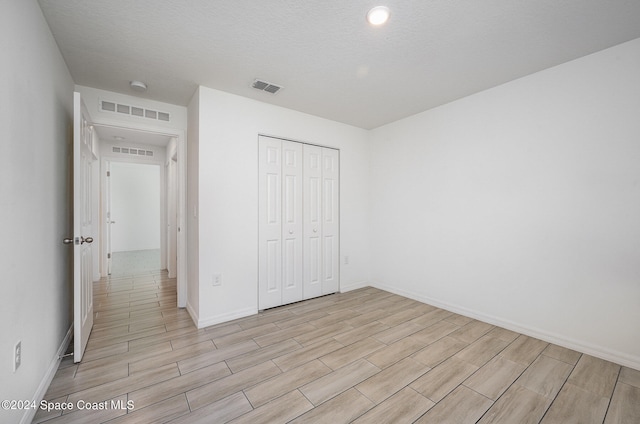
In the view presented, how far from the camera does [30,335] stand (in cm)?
155

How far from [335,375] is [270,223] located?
1847 millimetres

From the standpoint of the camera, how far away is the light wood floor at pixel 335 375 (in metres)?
1.58

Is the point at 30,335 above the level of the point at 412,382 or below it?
above

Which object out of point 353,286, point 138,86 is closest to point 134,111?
point 138,86

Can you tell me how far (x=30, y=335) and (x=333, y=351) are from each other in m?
2.02

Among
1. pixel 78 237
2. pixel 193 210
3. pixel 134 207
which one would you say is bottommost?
pixel 78 237

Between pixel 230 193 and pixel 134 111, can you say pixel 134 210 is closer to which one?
pixel 134 111

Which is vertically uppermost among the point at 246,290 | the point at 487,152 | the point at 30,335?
the point at 487,152

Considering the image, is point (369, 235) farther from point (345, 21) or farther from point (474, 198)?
point (345, 21)

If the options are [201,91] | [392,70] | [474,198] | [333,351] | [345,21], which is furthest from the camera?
[474,198]

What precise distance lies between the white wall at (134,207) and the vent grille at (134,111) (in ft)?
17.0

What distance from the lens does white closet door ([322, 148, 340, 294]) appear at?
378 cm

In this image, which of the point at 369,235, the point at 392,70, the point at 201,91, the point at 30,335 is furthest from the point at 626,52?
the point at 30,335

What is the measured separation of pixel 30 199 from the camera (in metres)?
1.58
